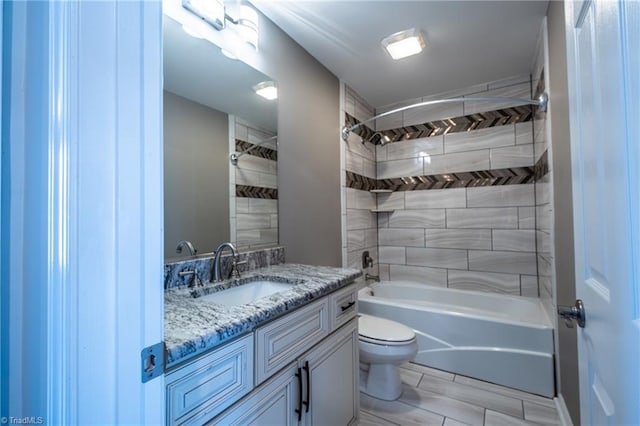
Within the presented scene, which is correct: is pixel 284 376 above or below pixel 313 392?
above

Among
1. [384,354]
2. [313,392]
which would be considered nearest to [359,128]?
[384,354]

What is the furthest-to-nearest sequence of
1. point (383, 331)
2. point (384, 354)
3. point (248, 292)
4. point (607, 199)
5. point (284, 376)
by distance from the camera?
point (383, 331)
point (384, 354)
point (248, 292)
point (284, 376)
point (607, 199)

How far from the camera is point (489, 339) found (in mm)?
2086

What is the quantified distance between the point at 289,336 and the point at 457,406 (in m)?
1.47

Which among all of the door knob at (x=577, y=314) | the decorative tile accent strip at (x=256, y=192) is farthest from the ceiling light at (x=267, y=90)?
the door knob at (x=577, y=314)

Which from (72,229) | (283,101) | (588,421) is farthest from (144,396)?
(283,101)

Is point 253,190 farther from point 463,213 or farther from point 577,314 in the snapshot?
point 463,213

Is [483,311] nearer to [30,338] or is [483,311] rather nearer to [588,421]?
[588,421]

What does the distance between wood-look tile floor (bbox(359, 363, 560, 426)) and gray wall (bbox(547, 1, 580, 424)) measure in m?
0.22

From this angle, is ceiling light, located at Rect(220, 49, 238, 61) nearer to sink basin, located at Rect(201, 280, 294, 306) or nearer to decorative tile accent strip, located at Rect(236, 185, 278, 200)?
decorative tile accent strip, located at Rect(236, 185, 278, 200)

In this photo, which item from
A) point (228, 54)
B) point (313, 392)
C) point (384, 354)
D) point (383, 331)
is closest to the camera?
point (313, 392)

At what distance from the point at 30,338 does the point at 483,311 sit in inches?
122

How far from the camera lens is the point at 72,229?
0.38 metres

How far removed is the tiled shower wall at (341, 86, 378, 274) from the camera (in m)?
2.66
